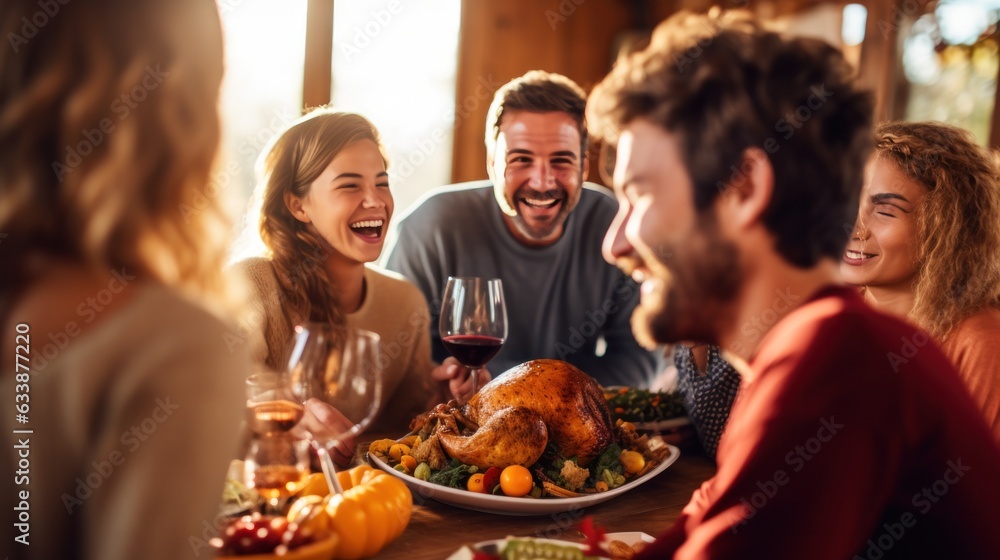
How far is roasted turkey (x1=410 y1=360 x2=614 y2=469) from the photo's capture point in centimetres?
162

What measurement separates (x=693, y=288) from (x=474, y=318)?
2.88 ft

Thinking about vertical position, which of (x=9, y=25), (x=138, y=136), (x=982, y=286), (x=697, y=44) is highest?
(x=697, y=44)

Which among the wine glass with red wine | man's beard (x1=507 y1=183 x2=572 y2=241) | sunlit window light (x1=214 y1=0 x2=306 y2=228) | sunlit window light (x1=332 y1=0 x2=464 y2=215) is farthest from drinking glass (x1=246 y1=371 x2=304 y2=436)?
sunlit window light (x1=332 y1=0 x2=464 y2=215)

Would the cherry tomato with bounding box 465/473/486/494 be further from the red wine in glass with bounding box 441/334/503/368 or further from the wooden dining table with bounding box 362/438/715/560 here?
the red wine in glass with bounding box 441/334/503/368

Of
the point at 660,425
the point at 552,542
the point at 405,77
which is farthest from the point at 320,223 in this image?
the point at 405,77

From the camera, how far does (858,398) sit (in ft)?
3.05

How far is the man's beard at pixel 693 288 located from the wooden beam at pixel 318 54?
3813 millimetres

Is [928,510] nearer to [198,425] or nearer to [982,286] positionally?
[198,425]

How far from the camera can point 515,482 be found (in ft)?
5.10

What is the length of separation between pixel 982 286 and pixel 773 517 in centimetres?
144

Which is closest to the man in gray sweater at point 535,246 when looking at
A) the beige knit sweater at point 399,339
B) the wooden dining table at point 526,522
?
the beige knit sweater at point 399,339

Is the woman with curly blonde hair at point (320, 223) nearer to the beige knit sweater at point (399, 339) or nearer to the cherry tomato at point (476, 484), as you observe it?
the beige knit sweater at point (399, 339)

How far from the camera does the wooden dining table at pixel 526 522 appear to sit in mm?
1410

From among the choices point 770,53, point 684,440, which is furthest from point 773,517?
point 684,440
